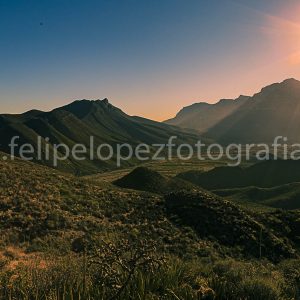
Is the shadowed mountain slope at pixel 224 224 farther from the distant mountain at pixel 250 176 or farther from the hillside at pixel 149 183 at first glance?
the distant mountain at pixel 250 176

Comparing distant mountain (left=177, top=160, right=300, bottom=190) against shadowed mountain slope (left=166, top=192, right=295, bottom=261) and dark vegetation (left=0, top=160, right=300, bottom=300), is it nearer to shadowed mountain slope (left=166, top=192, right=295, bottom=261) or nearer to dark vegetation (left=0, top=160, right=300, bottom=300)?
dark vegetation (left=0, top=160, right=300, bottom=300)

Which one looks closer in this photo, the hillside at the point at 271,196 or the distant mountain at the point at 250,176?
the hillside at the point at 271,196

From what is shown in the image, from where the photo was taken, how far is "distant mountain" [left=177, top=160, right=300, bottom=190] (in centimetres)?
12512

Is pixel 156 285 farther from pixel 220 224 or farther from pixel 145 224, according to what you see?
pixel 220 224

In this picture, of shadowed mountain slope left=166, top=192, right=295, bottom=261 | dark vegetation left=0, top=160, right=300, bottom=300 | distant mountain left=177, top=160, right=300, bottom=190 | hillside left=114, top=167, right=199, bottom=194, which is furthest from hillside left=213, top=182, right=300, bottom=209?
shadowed mountain slope left=166, top=192, right=295, bottom=261

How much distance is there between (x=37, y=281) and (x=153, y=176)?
77871mm

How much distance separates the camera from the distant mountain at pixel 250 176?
12512cm

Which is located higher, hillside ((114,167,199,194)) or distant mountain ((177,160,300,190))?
hillside ((114,167,199,194))

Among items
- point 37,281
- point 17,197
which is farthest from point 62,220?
point 37,281

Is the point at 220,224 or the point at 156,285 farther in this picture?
the point at 220,224

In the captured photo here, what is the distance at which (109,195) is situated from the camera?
137ft

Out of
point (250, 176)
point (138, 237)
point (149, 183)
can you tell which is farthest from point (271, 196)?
point (138, 237)

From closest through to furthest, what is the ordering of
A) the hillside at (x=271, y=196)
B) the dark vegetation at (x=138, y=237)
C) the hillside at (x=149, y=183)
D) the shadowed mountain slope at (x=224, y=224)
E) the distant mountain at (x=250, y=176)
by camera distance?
1. the dark vegetation at (x=138, y=237)
2. the shadowed mountain slope at (x=224, y=224)
3. the hillside at (x=149, y=183)
4. the hillside at (x=271, y=196)
5. the distant mountain at (x=250, y=176)

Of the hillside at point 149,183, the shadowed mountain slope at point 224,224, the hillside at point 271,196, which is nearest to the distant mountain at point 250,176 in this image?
the hillside at point 271,196
